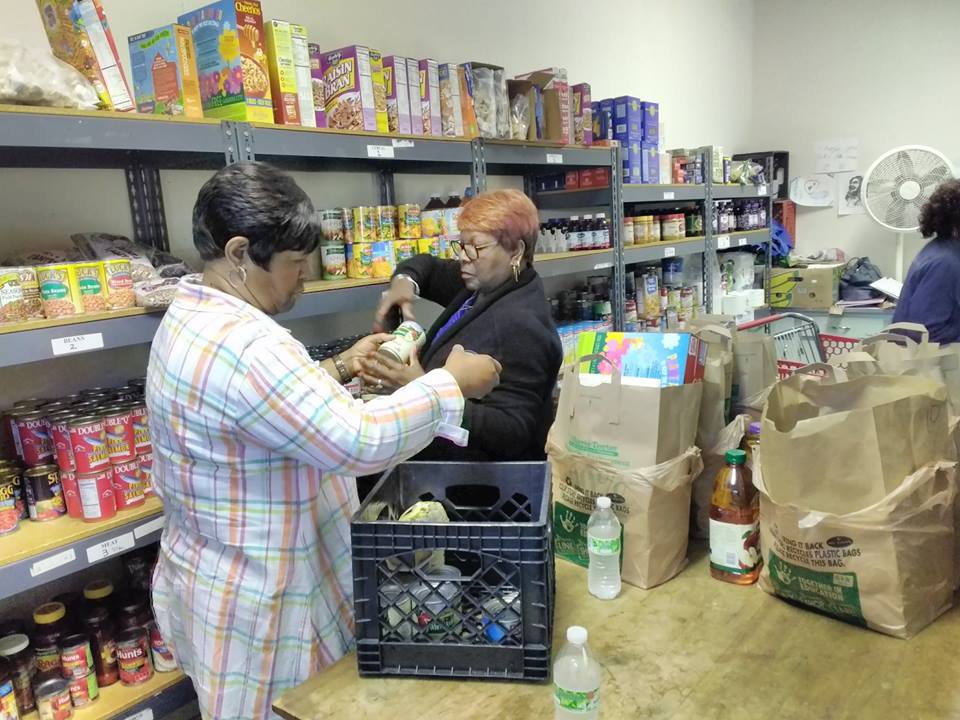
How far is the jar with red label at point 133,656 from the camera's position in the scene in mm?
1990

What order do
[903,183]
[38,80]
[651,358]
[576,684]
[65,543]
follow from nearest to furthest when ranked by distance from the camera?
[576,684]
[651,358]
[38,80]
[65,543]
[903,183]

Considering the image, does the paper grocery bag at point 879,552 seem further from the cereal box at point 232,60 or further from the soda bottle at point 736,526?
the cereal box at point 232,60

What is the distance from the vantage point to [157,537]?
191 cm

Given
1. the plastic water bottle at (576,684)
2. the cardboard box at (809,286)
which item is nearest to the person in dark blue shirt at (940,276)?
the cardboard box at (809,286)

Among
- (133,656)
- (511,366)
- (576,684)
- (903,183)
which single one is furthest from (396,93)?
(903,183)

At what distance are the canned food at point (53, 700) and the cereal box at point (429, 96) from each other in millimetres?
2072

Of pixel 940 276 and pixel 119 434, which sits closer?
pixel 119 434

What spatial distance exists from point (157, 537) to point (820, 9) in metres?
6.52

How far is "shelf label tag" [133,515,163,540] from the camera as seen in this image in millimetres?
1872

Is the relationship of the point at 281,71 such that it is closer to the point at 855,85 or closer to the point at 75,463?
the point at 75,463

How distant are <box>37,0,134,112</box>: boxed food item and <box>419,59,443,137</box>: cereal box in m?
1.09

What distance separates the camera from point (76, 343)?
1.68 metres

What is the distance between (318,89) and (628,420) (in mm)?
1637

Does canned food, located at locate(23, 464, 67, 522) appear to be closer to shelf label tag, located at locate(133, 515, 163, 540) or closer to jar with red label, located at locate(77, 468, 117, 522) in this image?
jar with red label, located at locate(77, 468, 117, 522)
